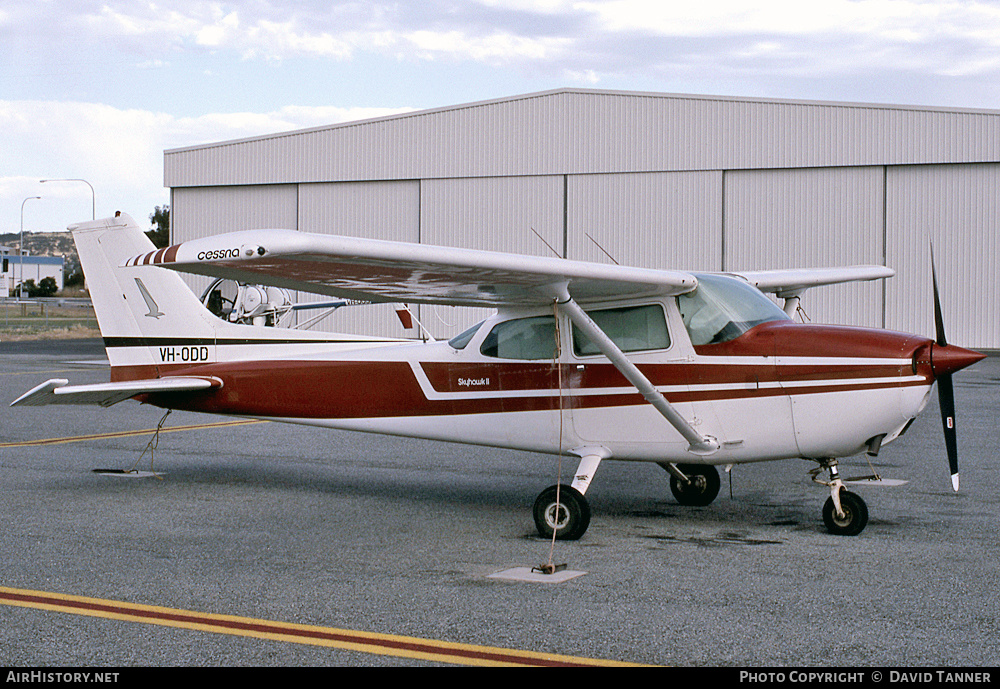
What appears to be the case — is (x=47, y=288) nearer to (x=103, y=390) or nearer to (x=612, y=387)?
(x=103, y=390)

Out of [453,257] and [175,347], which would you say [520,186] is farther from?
[453,257]

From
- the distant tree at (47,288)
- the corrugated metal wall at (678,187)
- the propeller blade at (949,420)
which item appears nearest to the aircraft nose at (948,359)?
the propeller blade at (949,420)

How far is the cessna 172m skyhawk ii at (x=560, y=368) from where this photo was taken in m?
6.72

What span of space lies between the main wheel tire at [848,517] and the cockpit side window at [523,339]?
92.1 inches

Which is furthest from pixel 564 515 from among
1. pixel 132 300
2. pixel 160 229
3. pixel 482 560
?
pixel 160 229

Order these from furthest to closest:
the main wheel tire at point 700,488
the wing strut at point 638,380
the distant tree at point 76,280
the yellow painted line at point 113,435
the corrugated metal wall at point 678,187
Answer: the distant tree at point 76,280 < the corrugated metal wall at point 678,187 < the yellow painted line at point 113,435 < the main wheel tire at point 700,488 < the wing strut at point 638,380

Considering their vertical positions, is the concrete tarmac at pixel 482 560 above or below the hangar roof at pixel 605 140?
below

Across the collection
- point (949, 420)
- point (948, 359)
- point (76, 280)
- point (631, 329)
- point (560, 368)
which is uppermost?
point (76, 280)

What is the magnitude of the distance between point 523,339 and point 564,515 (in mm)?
1559

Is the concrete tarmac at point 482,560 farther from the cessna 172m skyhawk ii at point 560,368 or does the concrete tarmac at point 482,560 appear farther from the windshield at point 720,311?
the windshield at point 720,311

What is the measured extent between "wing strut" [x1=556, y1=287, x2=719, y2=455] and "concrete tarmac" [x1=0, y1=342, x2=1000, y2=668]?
0.67m

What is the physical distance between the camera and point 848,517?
723 cm
